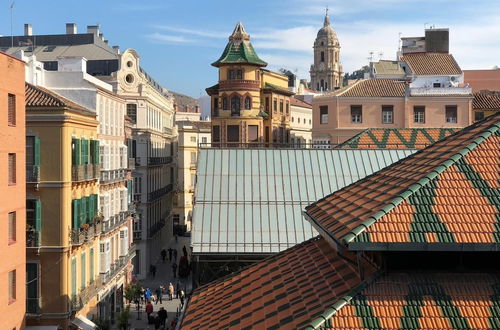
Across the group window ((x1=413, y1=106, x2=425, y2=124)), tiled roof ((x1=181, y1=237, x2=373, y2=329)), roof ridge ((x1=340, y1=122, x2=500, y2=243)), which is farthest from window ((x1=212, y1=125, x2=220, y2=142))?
roof ridge ((x1=340, y1=122, x2=500, y2=243))

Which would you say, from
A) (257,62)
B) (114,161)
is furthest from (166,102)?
(114,161)

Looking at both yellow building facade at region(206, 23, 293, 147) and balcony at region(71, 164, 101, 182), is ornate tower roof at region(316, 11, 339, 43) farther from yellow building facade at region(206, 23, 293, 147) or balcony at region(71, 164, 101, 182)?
balcony at region(71, 164, 101, 182)

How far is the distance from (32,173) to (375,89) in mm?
42279

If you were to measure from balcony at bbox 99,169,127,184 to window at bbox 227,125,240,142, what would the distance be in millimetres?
21944

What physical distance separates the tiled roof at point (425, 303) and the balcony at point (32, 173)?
23.9 m

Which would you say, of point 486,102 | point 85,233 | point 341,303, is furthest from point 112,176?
point 486,102

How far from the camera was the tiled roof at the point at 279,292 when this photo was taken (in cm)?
1460

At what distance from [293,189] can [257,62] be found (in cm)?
3866

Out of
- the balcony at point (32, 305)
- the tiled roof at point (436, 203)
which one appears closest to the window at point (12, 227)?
the balcony at point (32, 305)

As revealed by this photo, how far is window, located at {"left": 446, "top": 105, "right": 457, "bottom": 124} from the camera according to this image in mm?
68750

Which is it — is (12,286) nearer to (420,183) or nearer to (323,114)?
(420,183)

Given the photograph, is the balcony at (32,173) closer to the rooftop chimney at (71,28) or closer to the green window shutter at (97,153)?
the green window shutter at (97,153)

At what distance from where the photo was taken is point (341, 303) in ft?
43.4

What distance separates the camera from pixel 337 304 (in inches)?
522
